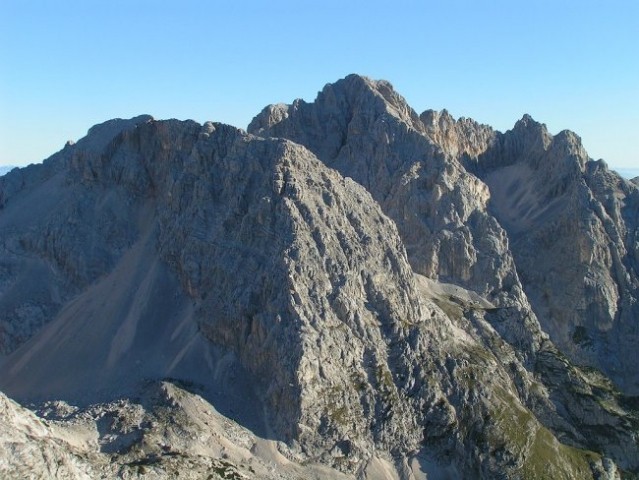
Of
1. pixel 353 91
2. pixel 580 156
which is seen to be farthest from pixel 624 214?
pixel 353 91

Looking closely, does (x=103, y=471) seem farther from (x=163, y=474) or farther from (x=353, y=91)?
(x=353, y=91)

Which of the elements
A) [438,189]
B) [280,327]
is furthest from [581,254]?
[280,327]

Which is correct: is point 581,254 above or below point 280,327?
above

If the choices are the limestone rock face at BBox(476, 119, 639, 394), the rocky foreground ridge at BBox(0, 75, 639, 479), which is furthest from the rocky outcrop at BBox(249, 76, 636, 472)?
the limestone rock face at BBox(476, 119, 639, 394)

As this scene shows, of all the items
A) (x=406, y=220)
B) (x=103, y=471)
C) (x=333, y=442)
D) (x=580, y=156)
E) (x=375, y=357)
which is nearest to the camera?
(x=103, y=471)

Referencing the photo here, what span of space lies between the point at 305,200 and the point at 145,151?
3763cm

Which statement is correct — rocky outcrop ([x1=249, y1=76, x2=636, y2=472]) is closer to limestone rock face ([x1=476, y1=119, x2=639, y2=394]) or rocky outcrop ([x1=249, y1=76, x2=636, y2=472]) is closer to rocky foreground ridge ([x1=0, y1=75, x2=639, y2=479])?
rocky foreground ridge ([x1=0, y1=75, x2=639, y2=479])

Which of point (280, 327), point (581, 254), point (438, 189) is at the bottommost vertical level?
point (280, 327)

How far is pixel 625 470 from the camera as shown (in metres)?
119

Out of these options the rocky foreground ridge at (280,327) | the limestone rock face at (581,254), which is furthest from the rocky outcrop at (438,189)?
the limestone rock face at (581,254)

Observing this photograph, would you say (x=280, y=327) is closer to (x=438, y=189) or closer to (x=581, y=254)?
(x=438, y=189)

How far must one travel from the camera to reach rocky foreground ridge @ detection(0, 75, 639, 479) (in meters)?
100

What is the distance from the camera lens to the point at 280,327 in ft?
353

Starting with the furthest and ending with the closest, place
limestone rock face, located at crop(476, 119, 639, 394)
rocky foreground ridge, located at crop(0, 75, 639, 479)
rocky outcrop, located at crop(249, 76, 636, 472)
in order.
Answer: limestone rock face, located at crop(476, 119, 639, 394) → rocky outcrop, located at crop(249, 76, 636, 472) → rocky foreground ridge, located at crop(0, 75, 639, 479)
